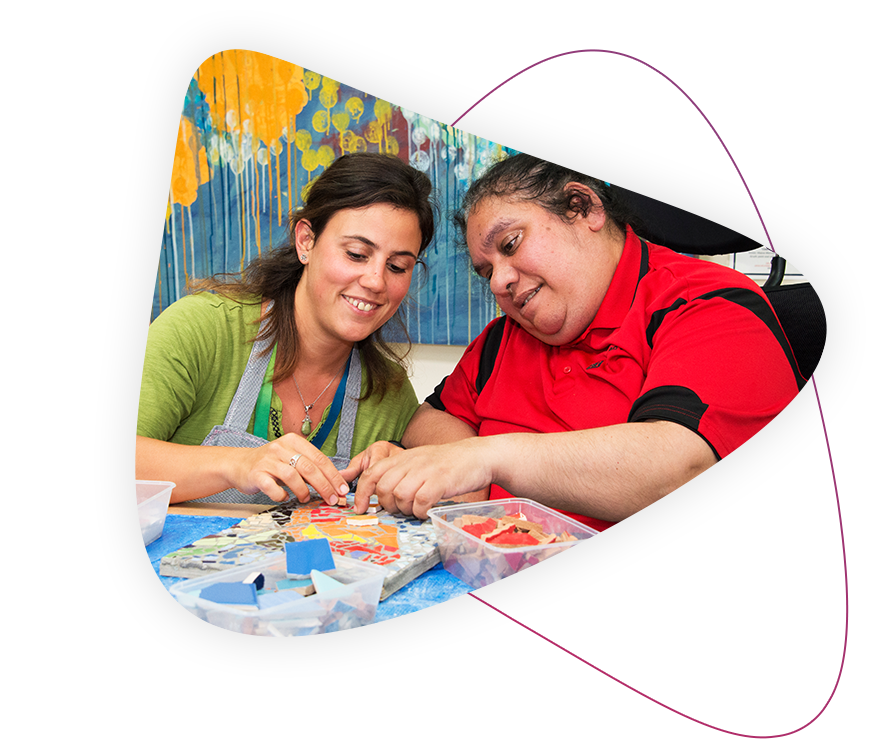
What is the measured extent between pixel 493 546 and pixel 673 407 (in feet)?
1.04

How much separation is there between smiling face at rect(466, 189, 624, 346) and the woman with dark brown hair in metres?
0.10

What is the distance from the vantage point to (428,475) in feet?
3.66

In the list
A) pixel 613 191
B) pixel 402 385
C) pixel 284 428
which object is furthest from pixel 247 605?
pixel 613 191

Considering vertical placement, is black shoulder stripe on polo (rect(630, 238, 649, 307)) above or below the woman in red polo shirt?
above

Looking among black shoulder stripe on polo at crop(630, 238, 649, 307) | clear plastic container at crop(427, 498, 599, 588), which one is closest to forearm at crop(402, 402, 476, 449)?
clear plastic container at crop(427, 498, 599, 588)

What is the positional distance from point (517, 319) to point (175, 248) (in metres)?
0.50

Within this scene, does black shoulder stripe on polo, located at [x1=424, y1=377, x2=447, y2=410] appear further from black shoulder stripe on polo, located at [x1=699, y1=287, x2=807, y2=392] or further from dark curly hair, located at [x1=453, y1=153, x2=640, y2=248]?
black shoulder stripe on polo, located at [x1=699, y1=287, x2=807, y2=392]

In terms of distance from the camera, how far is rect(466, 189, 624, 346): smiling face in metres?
1.13

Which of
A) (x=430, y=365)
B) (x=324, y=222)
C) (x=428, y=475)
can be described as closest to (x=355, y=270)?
(x=324, y=222)

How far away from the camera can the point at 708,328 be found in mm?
1119

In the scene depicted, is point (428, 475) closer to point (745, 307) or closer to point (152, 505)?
point (152, 505)

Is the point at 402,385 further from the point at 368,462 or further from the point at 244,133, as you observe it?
the point at 244,133

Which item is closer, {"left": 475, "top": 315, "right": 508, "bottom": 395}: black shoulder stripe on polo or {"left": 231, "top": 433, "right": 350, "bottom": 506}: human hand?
{"left": 231, "top": 433, "right": 350, "bottom": 506}: human hand

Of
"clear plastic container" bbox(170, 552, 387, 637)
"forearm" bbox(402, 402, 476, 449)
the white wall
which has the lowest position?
"clear plastic container" bbox(170, 552, 387, 637)
